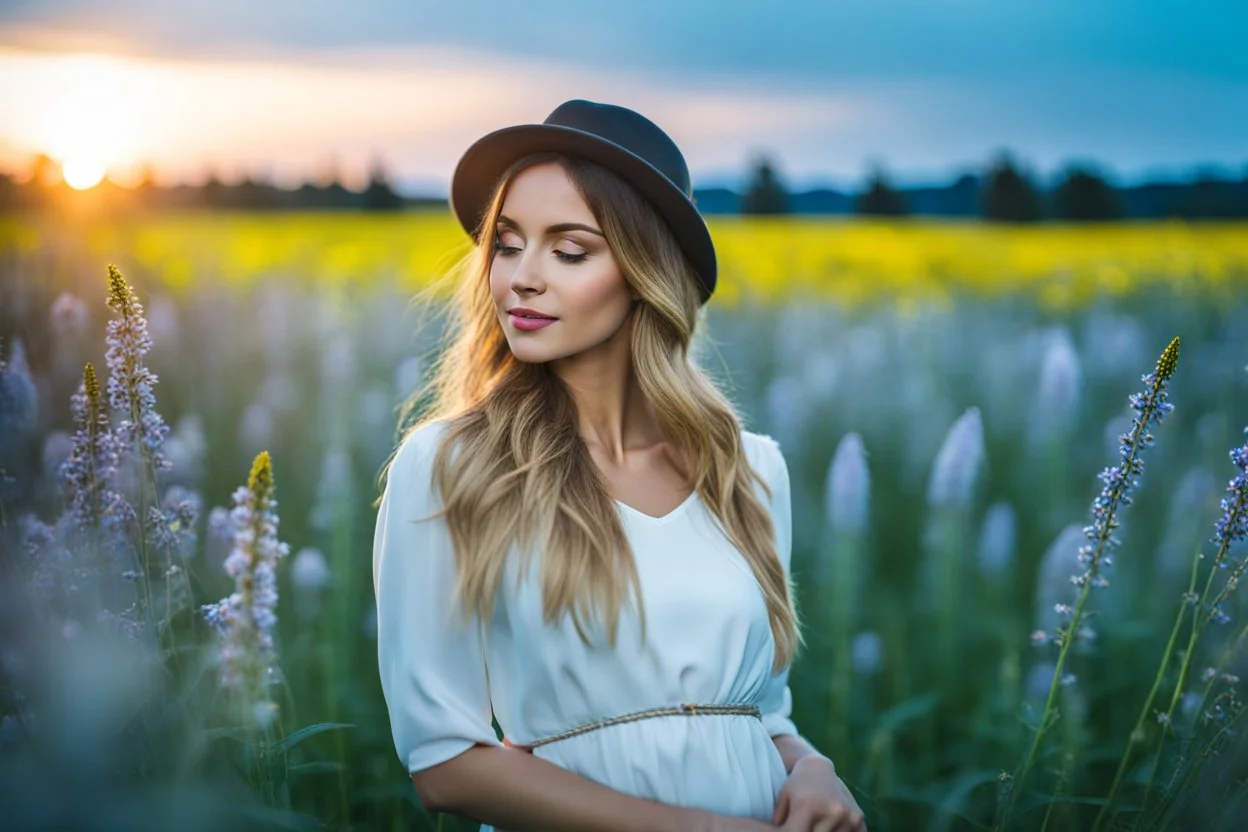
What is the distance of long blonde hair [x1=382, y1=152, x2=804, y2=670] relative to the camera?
1846 mm

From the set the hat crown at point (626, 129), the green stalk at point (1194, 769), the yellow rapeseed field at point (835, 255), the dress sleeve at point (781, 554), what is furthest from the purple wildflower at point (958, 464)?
the yellow rapeseed field at point (835, 255)

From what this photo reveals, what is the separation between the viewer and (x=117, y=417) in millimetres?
1922

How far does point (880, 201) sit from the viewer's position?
7.05 m

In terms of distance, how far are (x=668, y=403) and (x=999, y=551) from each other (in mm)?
2283

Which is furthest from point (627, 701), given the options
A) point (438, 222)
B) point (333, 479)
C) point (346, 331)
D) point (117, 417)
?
point (438, 222)

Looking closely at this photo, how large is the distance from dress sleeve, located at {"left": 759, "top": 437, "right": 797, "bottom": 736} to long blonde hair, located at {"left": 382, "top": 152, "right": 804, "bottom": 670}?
5 centimetres

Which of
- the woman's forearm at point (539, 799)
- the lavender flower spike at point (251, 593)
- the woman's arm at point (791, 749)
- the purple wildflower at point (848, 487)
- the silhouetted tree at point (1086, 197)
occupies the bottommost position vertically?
the woman's arm at point (791, 749)

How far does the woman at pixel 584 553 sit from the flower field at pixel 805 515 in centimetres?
23

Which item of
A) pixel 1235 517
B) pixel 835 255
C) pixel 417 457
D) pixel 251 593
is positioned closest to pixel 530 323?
pixel 417 457

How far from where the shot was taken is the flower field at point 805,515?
1.77 metres

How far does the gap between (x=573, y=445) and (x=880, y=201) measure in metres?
5.47

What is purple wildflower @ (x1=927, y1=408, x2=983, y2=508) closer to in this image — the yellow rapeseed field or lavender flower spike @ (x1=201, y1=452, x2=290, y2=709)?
lavender flower spike @ (x1=201, y1=452, x2=290, y2=709)

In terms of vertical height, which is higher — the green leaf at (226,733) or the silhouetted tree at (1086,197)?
the silhouetted tree at (1086,197)

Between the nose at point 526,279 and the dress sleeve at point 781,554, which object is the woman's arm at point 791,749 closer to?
the dress sleeve at point 781,554
